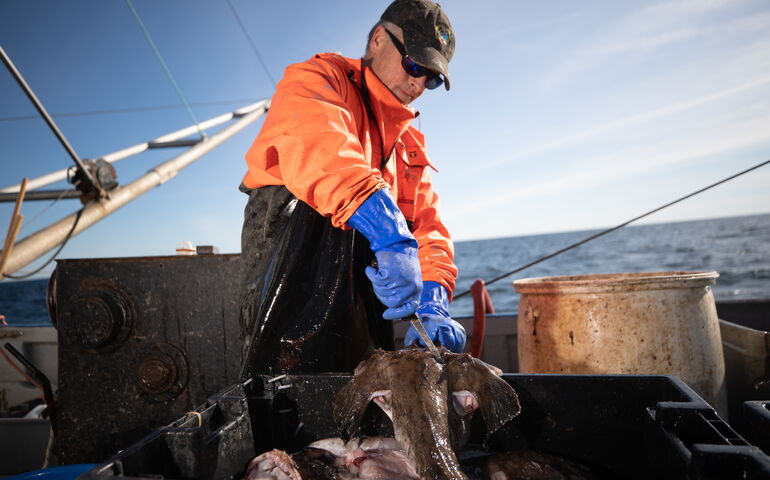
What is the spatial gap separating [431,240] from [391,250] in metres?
1.01

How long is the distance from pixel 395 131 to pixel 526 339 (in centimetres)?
165

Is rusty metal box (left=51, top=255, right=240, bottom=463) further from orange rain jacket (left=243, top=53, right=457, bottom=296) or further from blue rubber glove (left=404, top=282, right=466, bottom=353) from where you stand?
blue rubber glove (left=404, top=282, right=466, bottom=353)

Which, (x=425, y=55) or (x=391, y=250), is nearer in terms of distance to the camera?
(x=391, y=250)

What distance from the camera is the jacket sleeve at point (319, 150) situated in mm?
1577

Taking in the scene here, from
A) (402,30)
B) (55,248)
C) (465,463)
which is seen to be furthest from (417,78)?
(55,248)

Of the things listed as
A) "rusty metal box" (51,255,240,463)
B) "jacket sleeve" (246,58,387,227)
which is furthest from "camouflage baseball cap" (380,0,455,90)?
"rusty metal box" (51,255,240,463)

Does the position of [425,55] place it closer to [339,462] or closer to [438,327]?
[438,327]

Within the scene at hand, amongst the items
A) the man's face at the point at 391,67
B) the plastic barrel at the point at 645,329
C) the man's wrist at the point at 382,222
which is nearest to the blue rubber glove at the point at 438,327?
the man's wrist at the point at 382,222

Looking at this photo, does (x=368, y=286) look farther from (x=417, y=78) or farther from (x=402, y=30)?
(x=402, y=30)

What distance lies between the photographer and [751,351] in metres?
3.24

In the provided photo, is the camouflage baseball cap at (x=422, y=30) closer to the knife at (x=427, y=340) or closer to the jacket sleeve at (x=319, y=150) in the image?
the jacket sleeve at (x=319, y=150)

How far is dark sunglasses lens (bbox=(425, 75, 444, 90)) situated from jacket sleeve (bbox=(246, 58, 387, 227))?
66 cm

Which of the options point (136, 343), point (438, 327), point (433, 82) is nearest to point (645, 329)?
point (438, 327)

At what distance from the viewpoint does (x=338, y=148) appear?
1.59 meters
